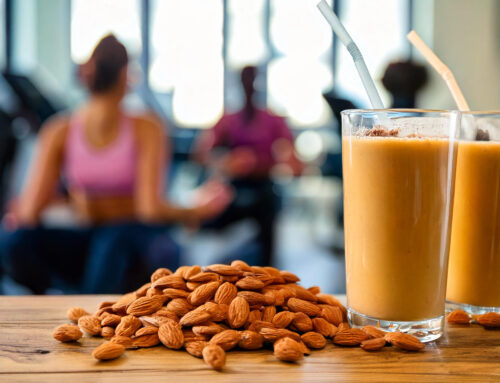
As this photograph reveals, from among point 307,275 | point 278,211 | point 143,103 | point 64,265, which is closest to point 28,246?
point 64,265

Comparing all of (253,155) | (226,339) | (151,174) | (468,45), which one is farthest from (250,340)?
(468,45)

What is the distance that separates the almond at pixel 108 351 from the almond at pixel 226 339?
0.31ft

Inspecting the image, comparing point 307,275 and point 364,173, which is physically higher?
point 364,173

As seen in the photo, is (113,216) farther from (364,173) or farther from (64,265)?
(364,173)

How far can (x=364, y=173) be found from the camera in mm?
654

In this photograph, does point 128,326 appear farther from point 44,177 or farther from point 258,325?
point 44,177

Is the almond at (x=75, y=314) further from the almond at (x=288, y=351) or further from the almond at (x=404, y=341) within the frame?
the almond at (x=404, y=341)

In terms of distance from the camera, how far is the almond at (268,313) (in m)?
0.65

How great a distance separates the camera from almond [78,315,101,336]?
65 cm

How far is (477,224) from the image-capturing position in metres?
0.72

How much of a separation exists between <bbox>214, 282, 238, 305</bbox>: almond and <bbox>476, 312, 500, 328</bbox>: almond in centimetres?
32

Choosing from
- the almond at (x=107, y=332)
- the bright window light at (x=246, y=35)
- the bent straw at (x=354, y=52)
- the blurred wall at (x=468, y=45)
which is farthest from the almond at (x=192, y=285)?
the bright window light at (x=246, y=35)

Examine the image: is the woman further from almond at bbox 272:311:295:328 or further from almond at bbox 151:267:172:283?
almond at bbox 272:311:295:328

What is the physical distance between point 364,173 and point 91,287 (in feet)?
4.09
